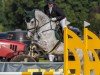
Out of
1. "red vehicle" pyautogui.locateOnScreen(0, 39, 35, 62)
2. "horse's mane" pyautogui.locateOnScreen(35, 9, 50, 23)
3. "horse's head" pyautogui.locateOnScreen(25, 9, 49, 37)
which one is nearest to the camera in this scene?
"horse's head" pyautogui.locateOnScreen(25, 9, 49, 37)

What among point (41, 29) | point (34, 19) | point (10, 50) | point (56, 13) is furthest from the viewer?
point (10, 50)

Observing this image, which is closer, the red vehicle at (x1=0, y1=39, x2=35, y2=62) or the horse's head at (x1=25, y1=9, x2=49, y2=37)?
the horse's head at (x1=25, y1=9, x2=49, y2=37)

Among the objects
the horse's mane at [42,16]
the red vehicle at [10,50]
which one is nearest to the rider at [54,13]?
the horse's mane at [42,16]

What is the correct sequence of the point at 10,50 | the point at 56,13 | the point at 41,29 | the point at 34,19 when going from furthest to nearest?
1. the point at 10,50
2. the point at 56,13
3. the point at 41,29
4. the point at 34,19

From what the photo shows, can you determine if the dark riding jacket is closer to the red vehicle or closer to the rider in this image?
the rider

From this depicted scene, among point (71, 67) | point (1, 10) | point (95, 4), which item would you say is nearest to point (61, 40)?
point (71, 67)

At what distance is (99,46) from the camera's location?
8117 mm

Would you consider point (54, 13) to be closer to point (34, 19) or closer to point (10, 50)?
point (34, 19)

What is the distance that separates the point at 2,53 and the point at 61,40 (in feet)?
6.01

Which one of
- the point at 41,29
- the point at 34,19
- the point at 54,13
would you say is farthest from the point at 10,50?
the point at 54,13

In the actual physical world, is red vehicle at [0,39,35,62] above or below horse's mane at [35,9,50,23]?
below

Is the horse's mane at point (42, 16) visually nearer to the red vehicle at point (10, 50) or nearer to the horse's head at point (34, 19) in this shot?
the horse's head at point (34, 19)

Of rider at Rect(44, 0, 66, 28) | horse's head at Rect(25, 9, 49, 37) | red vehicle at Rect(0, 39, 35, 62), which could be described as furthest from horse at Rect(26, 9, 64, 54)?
red vehicle at Rect(0, 39, 35, 62)

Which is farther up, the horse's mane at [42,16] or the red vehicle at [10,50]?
the horse's mane at [42,16]
